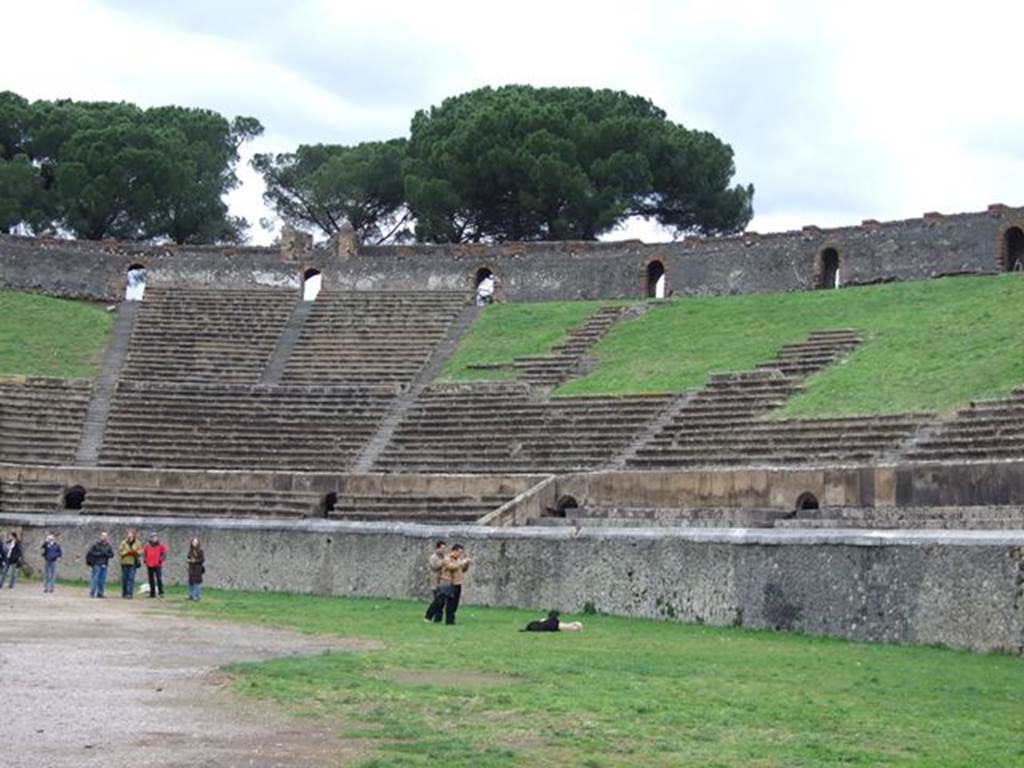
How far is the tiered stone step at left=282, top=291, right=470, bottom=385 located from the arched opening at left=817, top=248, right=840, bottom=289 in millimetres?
10638

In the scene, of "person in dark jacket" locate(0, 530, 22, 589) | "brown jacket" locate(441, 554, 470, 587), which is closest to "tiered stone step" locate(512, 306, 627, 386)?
"person in dark jacket" locate(0, 530, 22, 589)

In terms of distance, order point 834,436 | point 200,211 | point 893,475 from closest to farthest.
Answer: point 893,475 → point 834,436 → point 200,211

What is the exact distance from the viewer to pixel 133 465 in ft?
124

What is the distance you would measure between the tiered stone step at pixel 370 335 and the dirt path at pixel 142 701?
24.7m

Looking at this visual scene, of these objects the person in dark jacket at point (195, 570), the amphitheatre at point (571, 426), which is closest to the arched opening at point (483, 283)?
→ the amphitheatre at point (571, 426)

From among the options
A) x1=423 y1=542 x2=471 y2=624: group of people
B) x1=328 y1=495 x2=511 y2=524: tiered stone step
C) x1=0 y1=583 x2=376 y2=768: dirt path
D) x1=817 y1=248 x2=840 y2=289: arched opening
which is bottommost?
x1=0 y1=583 x2=376 y2=768: dirt path

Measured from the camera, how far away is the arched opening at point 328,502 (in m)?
34.9

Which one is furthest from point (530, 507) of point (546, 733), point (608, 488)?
point (546, 733)

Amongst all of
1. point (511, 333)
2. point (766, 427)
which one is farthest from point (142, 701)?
point (511, 333)

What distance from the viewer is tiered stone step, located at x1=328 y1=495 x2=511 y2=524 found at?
32000mm

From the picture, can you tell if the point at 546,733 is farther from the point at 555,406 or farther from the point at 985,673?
the point at 555,406

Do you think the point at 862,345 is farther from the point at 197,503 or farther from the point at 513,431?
the point at 197,503

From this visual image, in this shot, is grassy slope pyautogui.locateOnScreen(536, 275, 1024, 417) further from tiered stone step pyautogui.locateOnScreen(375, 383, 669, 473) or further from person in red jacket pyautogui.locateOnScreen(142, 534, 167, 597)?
person in red jacket pyautogui.locateOnScreen(142, 534, 167, 597)

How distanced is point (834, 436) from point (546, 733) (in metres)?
21.8
